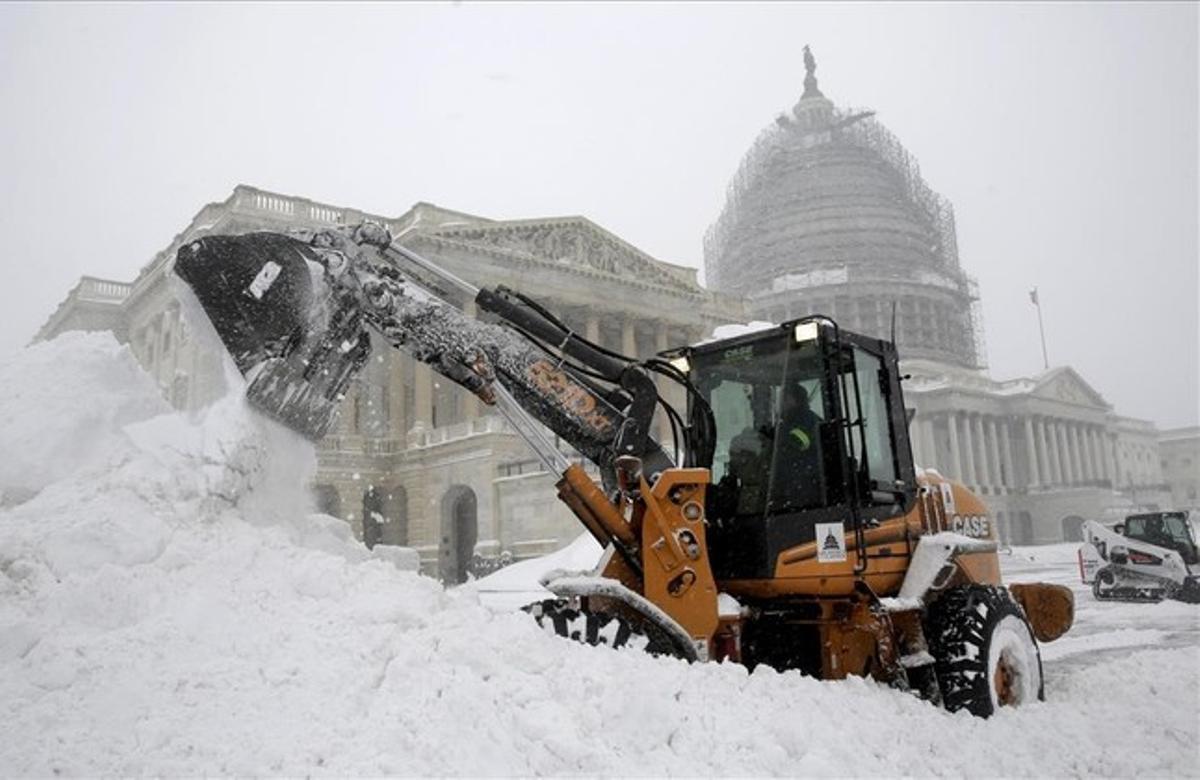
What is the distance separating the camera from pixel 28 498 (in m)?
5.88

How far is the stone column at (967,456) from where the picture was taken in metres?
68.4

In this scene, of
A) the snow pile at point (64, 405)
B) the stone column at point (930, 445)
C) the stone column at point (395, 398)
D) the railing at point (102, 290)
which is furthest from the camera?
the stone column at point (930, 445)

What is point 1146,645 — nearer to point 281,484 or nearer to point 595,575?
point 595,575

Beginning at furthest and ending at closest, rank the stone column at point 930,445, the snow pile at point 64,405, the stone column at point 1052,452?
the stone column at point 1052,452, the stone column at point 930,445, the snow pile at point 64,405

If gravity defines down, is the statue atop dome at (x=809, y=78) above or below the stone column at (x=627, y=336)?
above

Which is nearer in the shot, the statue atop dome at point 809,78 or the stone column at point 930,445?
the stone column at point 930,445

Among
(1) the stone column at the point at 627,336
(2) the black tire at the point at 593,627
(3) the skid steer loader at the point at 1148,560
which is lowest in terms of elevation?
(3) the skid steer loader at the point at 1148,560

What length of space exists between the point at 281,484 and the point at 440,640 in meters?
2.34

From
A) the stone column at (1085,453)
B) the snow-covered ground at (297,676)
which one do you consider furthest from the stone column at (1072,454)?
the snow-covered ground at (297,676)

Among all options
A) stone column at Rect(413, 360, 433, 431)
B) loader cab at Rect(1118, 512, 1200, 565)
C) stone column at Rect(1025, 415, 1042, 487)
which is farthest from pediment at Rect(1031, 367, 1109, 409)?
loader cab at Rect(1118, 512, 1200, 565)

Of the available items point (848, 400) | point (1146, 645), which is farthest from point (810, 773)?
point (1146, 645)

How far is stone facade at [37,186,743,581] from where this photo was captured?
105 feet

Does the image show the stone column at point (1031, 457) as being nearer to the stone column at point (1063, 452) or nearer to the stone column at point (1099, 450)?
the stone column at point (1063, 452)

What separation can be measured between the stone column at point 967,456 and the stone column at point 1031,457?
701cm
